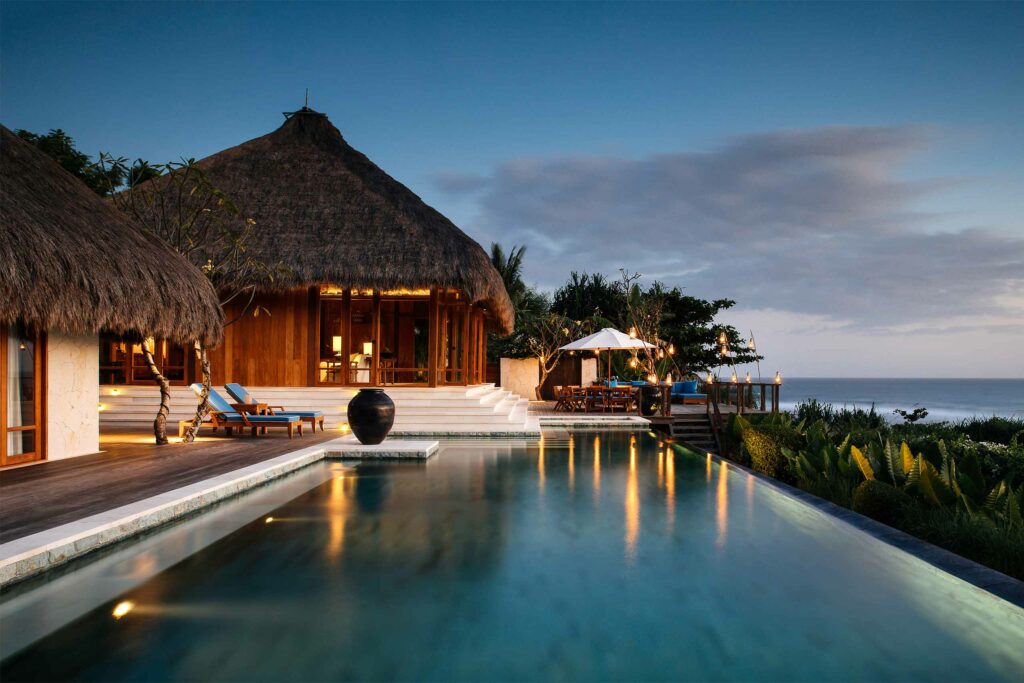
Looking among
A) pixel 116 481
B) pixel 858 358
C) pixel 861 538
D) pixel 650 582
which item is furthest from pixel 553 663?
pixel 858 358

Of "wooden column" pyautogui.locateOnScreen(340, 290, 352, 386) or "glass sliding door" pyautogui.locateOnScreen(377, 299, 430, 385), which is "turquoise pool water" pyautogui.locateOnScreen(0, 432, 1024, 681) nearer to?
"wooden column" pyautogui.locateOnScreen(340, 290, 352, 386)

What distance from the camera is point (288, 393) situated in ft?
35.8

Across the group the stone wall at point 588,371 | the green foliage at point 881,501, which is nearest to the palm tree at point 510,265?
the stone wall at point 588,371

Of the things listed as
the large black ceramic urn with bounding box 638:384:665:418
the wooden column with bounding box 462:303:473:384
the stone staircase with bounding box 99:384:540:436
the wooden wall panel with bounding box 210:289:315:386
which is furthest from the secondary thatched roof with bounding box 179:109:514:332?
the large black ceramic urn with bounding box 638:384:665:418

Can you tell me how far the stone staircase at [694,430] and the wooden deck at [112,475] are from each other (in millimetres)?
7320

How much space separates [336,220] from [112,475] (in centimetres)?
737

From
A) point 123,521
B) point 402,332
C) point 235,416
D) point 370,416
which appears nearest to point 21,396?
point 235,416

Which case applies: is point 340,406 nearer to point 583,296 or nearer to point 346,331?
point 346,331

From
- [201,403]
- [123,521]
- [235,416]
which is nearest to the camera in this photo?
[123,521]

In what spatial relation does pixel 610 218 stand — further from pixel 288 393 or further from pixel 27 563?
pixel 27 563

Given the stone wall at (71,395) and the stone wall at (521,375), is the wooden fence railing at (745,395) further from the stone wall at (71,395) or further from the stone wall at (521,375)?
the stone wall at (71,395)

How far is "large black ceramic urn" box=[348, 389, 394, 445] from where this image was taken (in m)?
7.61

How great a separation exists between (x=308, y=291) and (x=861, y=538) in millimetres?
9996

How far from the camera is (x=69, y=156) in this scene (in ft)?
55.7
